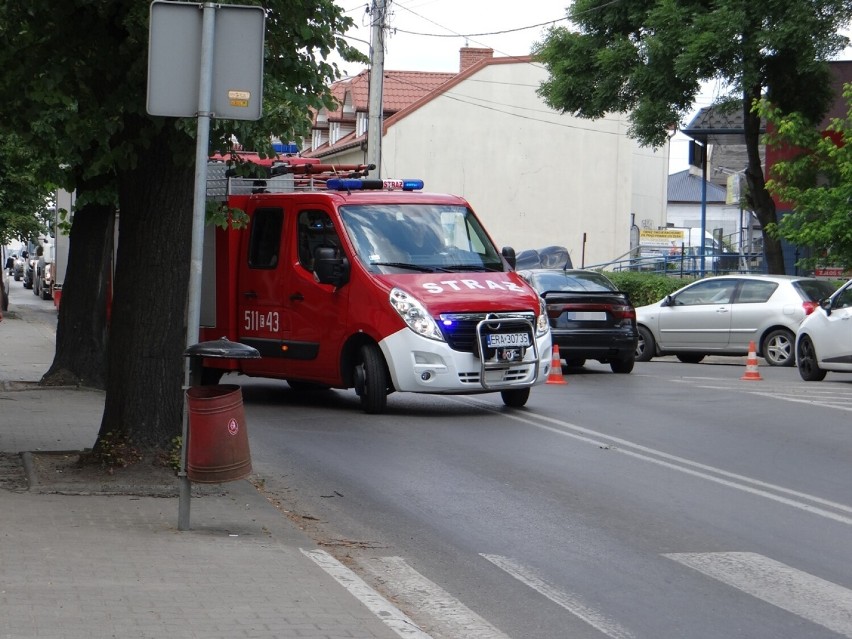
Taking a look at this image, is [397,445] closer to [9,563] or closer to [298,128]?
[298,128]

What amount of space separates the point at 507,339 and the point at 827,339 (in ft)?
22.3

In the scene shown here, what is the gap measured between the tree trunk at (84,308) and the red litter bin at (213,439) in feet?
30.6

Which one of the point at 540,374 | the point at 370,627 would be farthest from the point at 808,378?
the point at 370,627

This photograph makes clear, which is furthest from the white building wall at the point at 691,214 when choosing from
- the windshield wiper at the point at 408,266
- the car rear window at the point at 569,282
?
the windshield wiper at the point at 408,266

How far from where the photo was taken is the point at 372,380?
44.5 ft

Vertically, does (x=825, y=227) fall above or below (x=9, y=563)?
above

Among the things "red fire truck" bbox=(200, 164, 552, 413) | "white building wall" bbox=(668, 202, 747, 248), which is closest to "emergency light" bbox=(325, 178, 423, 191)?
"red fire truck" bbox=(200, 164, 552, 413)

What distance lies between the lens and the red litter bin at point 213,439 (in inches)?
300

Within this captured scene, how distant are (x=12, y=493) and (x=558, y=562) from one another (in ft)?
11.8

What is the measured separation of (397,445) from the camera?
1182cm

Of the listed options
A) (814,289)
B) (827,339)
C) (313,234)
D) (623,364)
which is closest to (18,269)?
(814,289)

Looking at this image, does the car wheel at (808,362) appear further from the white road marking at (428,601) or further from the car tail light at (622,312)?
the white road marking at (428,601)

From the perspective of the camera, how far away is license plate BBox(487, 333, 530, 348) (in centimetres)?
1343

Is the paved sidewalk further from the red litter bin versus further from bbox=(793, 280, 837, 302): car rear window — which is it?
bbox=(793, 280, 837, 302): car rear window
